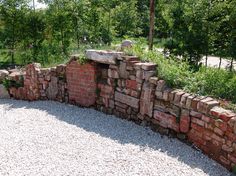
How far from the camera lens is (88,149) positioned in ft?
17.4

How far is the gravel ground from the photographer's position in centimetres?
468

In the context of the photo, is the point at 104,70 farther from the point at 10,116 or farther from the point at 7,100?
the point at 7,100

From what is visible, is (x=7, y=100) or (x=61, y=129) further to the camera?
(x=7, y=100)

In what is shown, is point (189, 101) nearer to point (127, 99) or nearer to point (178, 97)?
point (178, 97)

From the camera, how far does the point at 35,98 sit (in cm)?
805

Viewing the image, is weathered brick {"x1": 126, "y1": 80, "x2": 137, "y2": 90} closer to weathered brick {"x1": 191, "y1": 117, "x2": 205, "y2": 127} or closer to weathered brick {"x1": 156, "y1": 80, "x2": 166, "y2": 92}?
weathered brick {"x1": 156, "y1": 80, "x2": 166, "y2": 92}

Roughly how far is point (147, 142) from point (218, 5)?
535 cm

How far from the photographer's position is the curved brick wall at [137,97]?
4.80 m

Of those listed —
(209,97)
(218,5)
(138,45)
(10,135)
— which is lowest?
(10,135)

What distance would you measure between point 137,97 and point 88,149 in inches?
57.0

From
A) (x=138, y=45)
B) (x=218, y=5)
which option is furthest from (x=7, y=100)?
(x=218, y=5)

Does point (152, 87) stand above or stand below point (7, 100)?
above

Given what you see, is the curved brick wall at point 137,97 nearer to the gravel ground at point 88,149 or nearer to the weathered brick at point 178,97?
the weathered brick at point 178,97

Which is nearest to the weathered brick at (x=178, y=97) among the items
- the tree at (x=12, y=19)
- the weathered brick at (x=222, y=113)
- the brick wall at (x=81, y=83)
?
the weathered brick at (x=222, y=113)
